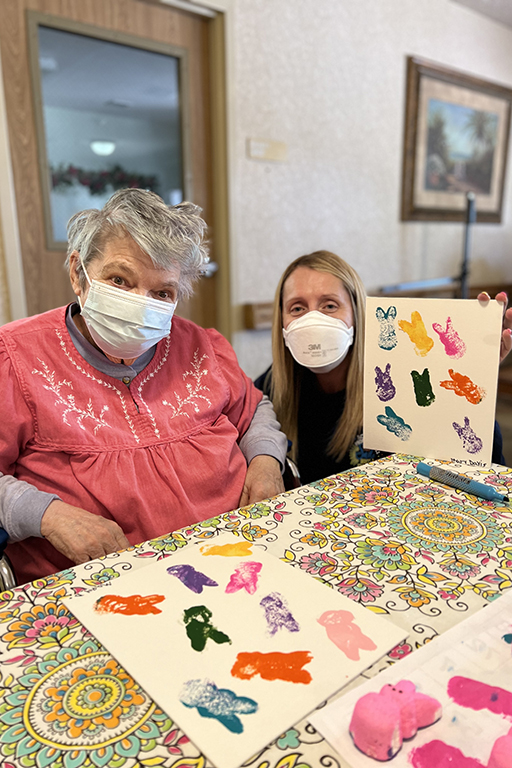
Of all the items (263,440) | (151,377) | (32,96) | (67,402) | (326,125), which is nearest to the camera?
(67,402)

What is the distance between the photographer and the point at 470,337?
3.24 feet

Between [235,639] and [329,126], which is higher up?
[329,126]

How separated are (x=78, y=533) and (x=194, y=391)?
0.39 metres

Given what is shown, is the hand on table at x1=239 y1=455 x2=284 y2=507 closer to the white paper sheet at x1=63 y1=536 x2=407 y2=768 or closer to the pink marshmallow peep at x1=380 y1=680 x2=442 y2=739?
the white paper sheet at x1=63 y1=536 x2=407 y2=768

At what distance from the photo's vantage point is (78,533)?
90cm

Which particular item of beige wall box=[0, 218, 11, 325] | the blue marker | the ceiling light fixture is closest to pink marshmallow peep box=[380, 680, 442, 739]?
the blue marker

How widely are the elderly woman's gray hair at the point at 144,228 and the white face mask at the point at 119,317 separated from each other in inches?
2.9

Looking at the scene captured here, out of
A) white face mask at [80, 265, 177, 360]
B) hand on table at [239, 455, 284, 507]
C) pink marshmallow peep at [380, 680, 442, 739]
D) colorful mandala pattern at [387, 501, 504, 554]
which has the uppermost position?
white face mask at [80, 265, 177, 360]

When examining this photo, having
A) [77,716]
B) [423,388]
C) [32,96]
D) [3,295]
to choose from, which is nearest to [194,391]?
[423,388]

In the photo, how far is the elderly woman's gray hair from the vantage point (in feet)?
3.41

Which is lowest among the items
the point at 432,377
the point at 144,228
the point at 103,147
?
the point at 432,377

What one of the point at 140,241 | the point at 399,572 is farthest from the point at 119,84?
the point at 399,572

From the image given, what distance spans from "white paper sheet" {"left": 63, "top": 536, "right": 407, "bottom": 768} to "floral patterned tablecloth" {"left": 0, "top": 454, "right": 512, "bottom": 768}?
13 mm

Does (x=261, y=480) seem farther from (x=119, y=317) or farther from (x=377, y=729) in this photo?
(x=377, y=729)
